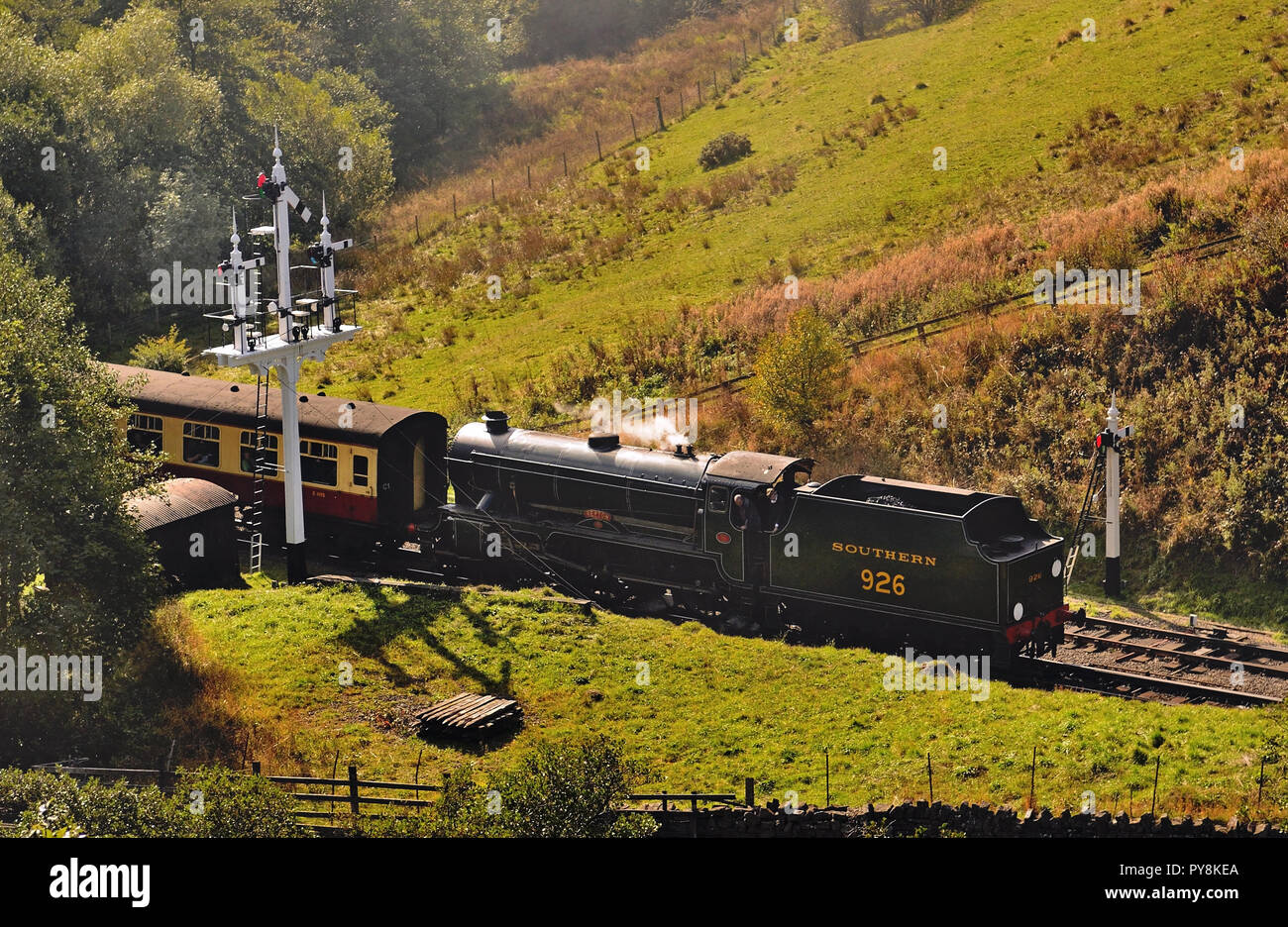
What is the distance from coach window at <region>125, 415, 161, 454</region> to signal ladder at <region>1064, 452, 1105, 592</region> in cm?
2260

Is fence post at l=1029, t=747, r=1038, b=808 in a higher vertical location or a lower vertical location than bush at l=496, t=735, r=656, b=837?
lower

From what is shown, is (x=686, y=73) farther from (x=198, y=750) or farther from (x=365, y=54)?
(x=198, y=750)

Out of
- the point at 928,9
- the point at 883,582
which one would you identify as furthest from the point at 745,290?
the point at 928,9

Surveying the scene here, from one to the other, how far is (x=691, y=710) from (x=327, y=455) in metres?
13.2

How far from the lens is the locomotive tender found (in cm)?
2573

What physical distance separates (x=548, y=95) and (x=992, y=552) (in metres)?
61.4

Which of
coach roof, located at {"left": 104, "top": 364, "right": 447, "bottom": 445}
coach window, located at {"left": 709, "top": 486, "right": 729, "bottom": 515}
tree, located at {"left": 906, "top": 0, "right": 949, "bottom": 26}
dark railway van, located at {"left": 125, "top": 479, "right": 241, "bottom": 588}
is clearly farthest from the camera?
tree, located at {"left": 906, "top": 0, "right": 949, "bottom": 26}

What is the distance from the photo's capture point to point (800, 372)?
117ft

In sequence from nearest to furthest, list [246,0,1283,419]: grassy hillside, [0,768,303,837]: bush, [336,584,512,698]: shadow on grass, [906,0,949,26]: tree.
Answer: [0,768,303,837]: bush → [336,584,512,698]: shadow on grass → [246,0,1283,419]: grassy hillside → [906,0,949,26]: tree

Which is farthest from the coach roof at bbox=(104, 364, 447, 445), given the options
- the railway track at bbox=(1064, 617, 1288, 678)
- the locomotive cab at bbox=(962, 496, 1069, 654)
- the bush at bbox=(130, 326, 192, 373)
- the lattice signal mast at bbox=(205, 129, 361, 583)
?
the railway track at bbox=(1064, 617, 1288, 678)

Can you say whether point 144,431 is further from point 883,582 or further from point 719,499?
point 883,582

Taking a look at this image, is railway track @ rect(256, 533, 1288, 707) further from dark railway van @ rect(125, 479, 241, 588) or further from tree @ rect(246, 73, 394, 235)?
tree @ rect(246, 73, 394, 235)

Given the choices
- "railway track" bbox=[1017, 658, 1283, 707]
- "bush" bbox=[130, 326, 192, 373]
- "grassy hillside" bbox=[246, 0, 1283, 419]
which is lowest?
"railway track" bbox=[1017, 658, 1283, 707]
